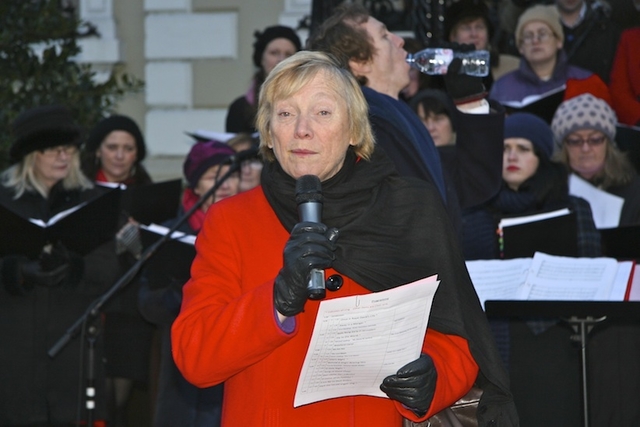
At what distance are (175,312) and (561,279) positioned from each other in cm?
220

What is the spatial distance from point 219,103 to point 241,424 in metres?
7.63

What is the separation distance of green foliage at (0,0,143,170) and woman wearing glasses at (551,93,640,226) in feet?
11.2

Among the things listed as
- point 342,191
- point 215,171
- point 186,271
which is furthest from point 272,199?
point 215,171

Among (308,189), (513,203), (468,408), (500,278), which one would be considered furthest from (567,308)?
(308,189)

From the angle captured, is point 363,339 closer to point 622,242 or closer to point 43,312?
point 622,242

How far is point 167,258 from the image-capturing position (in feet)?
20.6

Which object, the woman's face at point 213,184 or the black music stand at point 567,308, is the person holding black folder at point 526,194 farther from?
the woman's face at point 213,184

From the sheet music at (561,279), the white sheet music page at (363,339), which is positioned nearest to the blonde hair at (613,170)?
the sheet music at (561,279)

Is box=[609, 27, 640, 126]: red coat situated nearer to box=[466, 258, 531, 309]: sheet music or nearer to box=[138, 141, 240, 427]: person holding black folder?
box=[138, 141, 240, 427]: person holding black folder

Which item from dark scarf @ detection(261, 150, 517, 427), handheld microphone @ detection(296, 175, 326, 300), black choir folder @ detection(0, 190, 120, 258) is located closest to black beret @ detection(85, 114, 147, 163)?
black choir folder @ detection(0, 190, 120, 258)

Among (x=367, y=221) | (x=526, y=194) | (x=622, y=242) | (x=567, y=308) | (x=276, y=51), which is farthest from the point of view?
(x=276, y=51)

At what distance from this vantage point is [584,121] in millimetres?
6867

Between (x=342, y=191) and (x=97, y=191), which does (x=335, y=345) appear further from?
(x=97, y=191)

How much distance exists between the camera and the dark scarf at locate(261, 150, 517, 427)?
3135 millimetres
